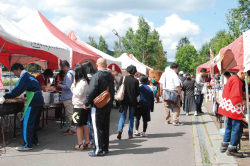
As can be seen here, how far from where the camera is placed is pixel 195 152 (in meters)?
5.73

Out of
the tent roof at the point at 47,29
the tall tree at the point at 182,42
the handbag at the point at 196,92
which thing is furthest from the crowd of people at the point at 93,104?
the tall tree at the point at 182,42

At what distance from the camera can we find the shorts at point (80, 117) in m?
5.79

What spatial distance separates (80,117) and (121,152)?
1.17m

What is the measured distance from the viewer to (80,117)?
19.1 feet

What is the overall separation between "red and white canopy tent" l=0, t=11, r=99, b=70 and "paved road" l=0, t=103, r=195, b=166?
2501mm

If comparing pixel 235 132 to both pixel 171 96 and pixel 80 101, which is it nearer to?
pixel 80 101

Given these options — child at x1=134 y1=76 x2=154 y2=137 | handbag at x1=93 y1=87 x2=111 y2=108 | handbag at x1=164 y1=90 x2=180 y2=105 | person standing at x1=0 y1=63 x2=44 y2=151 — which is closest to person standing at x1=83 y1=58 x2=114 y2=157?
handbag at x1=93 y1=87 x2=111 y2=108

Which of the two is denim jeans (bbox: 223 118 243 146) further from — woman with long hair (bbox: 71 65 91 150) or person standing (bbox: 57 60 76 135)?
person standing (bbox: 57 60 76 135)

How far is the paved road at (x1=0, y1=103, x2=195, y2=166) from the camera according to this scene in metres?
5.05

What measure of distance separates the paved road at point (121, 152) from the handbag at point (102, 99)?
1082 millimetres

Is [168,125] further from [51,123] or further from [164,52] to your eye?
[164,52]

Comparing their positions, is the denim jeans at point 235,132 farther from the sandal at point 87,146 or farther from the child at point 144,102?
the sandal at point 87,146

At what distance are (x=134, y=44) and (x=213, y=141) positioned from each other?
46664 mm

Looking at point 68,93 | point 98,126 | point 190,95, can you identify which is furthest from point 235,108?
point 190,95
